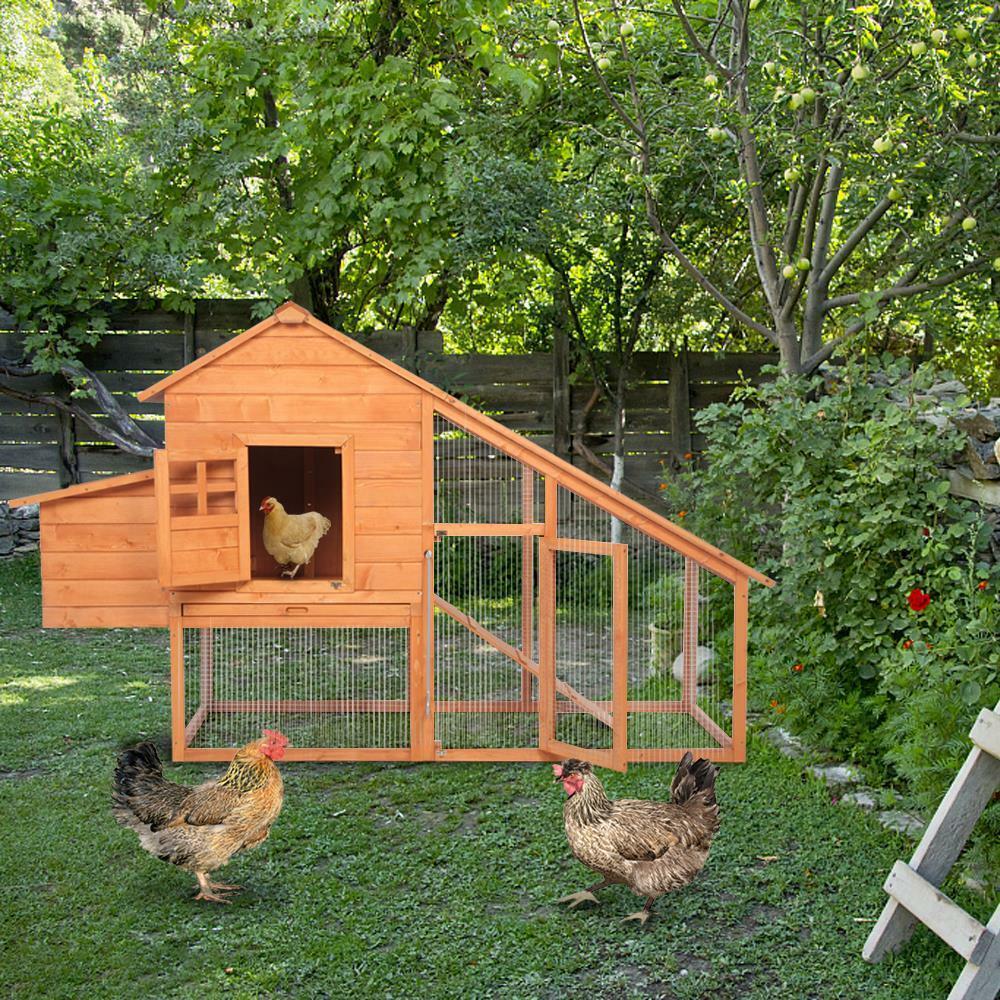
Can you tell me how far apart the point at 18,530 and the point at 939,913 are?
31.9ft

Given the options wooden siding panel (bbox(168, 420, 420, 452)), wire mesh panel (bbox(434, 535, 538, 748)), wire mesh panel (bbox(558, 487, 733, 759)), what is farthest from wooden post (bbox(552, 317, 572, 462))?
wooden siding panel (bbox(168, 420, 420, 452))

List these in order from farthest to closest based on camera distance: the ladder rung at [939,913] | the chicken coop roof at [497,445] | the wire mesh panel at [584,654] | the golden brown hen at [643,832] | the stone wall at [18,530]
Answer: the stone wall at [18,530] < the wire mesh panel at [584,654] < the chicken coop roof at [497,445] < the golden brown hen at [643,832] < the ladder rung at [939,913]

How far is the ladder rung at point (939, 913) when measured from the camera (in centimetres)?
328

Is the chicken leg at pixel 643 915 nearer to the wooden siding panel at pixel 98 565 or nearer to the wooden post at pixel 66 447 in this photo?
the wooden siding panel at pixel 98 565

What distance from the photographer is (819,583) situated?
5.86m

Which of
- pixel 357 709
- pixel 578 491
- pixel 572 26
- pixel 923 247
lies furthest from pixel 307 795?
pixel 572 26

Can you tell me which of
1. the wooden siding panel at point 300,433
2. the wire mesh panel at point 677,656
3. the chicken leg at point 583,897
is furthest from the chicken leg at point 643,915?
the wooden siding panel at point 300,433

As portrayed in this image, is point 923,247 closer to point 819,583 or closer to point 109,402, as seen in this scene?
point 819,583

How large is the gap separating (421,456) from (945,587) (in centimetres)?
259

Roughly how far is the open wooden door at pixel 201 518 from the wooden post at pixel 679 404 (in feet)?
19.2

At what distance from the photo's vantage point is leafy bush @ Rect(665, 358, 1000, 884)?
452cm

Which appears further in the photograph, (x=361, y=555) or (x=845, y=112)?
(x=845, y=112)

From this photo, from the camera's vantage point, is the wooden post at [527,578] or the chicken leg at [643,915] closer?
the chicken leg at [643,915]

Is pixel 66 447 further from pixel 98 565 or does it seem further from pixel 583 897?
pixel 583 897
